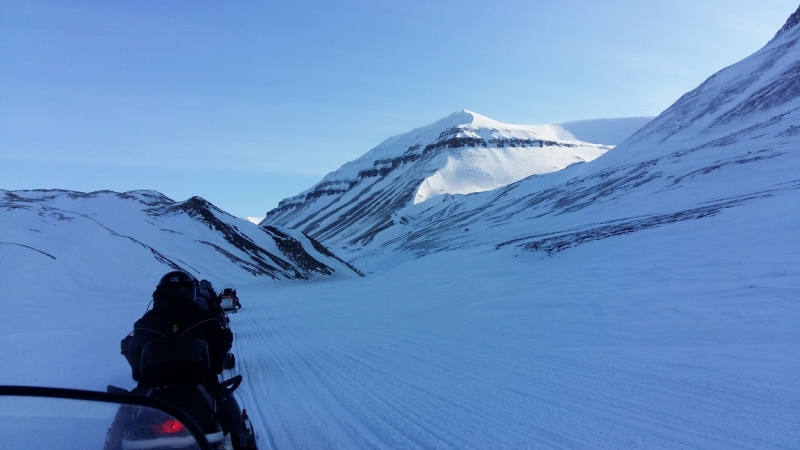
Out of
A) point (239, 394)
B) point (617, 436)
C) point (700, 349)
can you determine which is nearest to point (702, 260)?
point (700, 349)

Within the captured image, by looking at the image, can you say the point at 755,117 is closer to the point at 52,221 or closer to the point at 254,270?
the point at 254,270

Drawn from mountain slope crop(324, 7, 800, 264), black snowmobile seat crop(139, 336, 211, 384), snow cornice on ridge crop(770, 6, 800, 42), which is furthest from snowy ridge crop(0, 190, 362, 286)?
snow cornice on ridge crop(770, 6, 800, 42)

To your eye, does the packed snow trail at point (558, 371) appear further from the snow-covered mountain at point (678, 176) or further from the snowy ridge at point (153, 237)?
the snowy ridge at point (153, 237)

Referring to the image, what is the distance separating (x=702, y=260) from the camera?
16.4 m

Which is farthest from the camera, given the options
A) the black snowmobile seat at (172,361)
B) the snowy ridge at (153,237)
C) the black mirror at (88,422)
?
the snowy ridge at (153,237)

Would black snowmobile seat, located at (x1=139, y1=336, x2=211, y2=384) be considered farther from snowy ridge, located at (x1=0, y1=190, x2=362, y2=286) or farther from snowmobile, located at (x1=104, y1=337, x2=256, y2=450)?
snowy ridge, located at (x1=0, y1=190, x2=362, y2=286)

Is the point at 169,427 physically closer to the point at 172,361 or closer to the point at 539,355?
the point at 172,361

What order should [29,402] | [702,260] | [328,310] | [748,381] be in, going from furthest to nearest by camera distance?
[328,310], [702,260], [748,381], [29,402]

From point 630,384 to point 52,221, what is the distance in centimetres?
3783

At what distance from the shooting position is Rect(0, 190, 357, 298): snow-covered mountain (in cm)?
2843

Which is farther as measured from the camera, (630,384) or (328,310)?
(328,310)

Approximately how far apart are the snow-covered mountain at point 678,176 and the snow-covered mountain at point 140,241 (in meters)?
18.9

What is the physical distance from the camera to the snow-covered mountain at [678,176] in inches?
1277

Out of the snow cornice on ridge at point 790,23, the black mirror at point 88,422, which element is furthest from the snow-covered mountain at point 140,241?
the snow cornice on ridge at point 790,23
